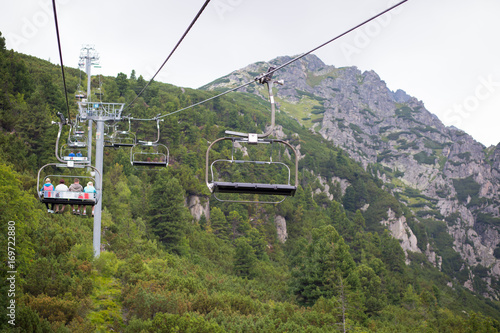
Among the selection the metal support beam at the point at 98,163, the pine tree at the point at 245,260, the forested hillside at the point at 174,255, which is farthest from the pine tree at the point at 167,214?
the metal support beam at the point at 98,163

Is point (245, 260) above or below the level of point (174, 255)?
below

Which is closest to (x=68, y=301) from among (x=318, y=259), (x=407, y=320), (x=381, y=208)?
(x=318, y=259)

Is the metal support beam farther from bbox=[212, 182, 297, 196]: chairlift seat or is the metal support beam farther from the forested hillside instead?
bbox=[212, 182, 297, 196]: chairlift seat

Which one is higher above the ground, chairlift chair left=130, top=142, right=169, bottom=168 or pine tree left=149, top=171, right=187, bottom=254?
chairlift chair left=130, top=142, right=169, bottom=168

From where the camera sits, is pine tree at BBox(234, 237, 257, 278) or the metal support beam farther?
pine tree at BBox(234, 237, 257, 278)

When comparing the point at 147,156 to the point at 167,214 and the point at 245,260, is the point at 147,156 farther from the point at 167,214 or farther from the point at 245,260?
the point at 245,260

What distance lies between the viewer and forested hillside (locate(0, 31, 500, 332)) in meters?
17.3

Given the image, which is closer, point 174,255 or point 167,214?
point 174,255

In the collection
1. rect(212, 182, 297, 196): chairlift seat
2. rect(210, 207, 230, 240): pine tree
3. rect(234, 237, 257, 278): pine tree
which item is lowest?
rect(234, 237, 257, 278): pine tree

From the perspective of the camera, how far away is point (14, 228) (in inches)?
656

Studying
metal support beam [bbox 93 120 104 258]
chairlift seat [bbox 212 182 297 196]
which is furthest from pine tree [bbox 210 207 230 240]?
chairlift seat [bbox 212 182 297 196]

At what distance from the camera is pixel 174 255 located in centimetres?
3888

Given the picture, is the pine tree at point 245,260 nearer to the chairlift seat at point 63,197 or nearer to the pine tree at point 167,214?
the pine tree at point 167,214

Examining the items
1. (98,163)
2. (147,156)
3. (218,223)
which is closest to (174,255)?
(147,156)
